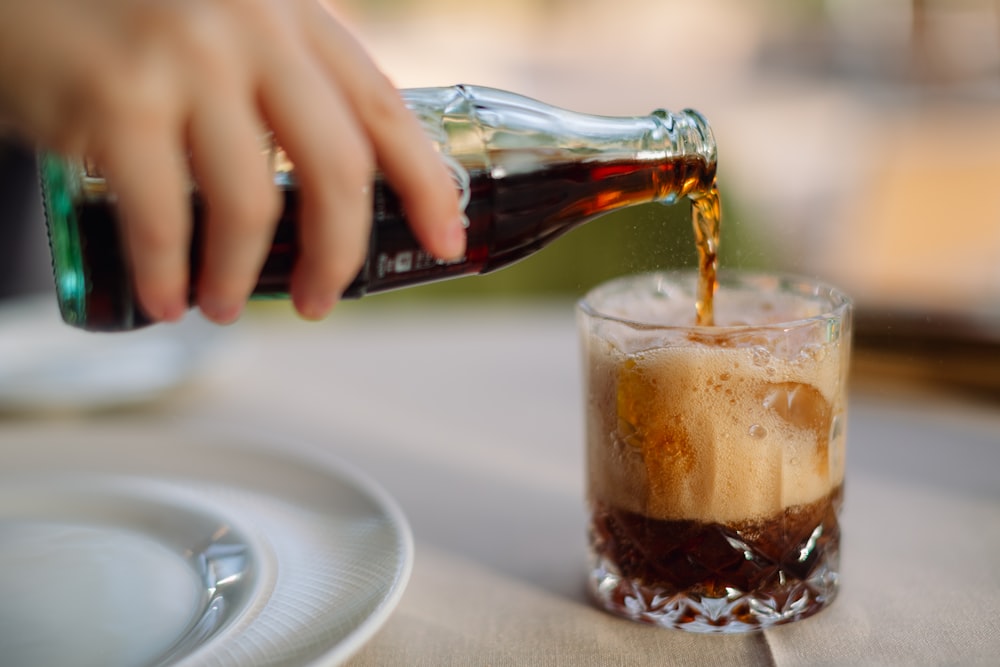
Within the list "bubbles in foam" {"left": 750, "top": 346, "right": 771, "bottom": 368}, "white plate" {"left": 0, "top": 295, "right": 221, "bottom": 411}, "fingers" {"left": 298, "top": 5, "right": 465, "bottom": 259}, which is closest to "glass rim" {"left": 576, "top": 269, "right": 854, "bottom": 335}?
"bubbles in foam" {"left": 750, "top": 346, "right": 771, "bottom": 368}

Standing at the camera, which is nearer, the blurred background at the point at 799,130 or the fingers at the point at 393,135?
the fingers at the point at 393,135

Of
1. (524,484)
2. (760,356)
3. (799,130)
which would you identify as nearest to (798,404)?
(760,356)

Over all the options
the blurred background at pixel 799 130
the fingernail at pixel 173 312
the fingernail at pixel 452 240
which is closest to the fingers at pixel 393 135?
the fingernail at pixel 452 240

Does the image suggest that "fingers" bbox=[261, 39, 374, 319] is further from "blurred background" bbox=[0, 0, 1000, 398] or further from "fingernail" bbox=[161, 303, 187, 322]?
"blurred background" bbox=[0, 0, 1000, 398]

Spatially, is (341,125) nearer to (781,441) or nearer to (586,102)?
(781,441)

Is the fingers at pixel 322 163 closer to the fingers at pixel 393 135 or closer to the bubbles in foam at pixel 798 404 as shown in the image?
the fingers at pixel 393 135

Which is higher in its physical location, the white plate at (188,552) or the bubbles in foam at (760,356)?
the bubbles in foam at (760,356)
